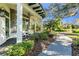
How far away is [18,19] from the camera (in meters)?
3.30

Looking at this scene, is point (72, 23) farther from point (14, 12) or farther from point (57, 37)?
point (14, 12)

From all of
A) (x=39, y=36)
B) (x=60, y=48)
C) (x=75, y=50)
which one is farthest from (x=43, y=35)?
(x=75, y=50)

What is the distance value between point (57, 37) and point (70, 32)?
236mm

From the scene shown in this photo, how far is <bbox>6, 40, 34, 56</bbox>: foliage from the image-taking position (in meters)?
3.29

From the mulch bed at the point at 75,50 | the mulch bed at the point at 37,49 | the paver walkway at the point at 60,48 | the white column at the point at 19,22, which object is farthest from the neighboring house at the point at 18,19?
the mulch bed at the point at 75,50

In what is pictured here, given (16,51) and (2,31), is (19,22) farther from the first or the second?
(16,51)

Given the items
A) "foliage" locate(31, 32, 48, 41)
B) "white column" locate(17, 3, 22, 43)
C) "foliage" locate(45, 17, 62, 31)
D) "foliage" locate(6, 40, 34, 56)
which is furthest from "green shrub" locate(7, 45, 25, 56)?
"foliage" locate(45, 17, 62, 31)

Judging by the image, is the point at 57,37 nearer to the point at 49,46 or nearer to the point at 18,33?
the point at 49,46

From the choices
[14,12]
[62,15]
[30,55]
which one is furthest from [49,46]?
[14,12]

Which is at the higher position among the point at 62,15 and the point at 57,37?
the point at 62,15

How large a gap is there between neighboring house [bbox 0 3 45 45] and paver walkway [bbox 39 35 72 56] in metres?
0.43

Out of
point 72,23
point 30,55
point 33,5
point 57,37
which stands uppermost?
point 33,5

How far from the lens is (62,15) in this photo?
331 cm

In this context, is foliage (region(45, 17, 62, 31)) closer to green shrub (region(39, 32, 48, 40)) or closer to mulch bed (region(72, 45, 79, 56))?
green shrub (region(39, 32, 48, 40))
